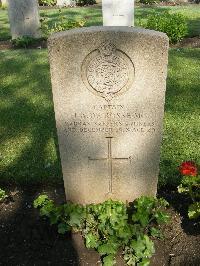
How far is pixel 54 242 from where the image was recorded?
11.6 feet

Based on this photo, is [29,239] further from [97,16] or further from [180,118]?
[97,16]

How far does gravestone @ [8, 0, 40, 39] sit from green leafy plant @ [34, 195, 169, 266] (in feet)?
26.8

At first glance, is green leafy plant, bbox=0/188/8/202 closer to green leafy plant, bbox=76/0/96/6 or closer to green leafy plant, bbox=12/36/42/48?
green leafy plant, bbox=12/36/42/48

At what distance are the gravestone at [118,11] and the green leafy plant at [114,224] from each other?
7144 millimetres

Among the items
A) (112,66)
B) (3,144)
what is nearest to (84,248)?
(112,66)

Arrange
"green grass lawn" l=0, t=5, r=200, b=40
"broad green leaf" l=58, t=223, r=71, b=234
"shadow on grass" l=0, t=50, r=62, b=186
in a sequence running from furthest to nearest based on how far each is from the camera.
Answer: "green grass lawn" l=0, t=5, r=200, b=40 < "shadow on grass" l=0, t=50, r=62, b=186 < "broad green leaf" l=58, t=223, r=71, b=234

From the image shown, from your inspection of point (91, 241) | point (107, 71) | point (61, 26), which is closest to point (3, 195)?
point (91, 241)

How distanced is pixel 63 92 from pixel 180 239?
1.77 m

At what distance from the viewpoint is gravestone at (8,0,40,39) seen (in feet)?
34.0

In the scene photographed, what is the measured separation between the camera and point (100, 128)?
3.27m

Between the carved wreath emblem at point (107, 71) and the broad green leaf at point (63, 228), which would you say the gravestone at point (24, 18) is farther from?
the broad green leaf at point (63, 228)

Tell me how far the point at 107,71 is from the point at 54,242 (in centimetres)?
174

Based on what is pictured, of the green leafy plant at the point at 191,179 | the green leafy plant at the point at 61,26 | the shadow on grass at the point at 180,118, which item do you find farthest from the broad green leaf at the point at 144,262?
the green leafy plant at the point at 61,26

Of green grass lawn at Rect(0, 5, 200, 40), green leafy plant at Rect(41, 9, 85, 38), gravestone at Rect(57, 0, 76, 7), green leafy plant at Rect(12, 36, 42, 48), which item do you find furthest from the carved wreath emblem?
gravestone at Rect(57, 0, 76, 7)
